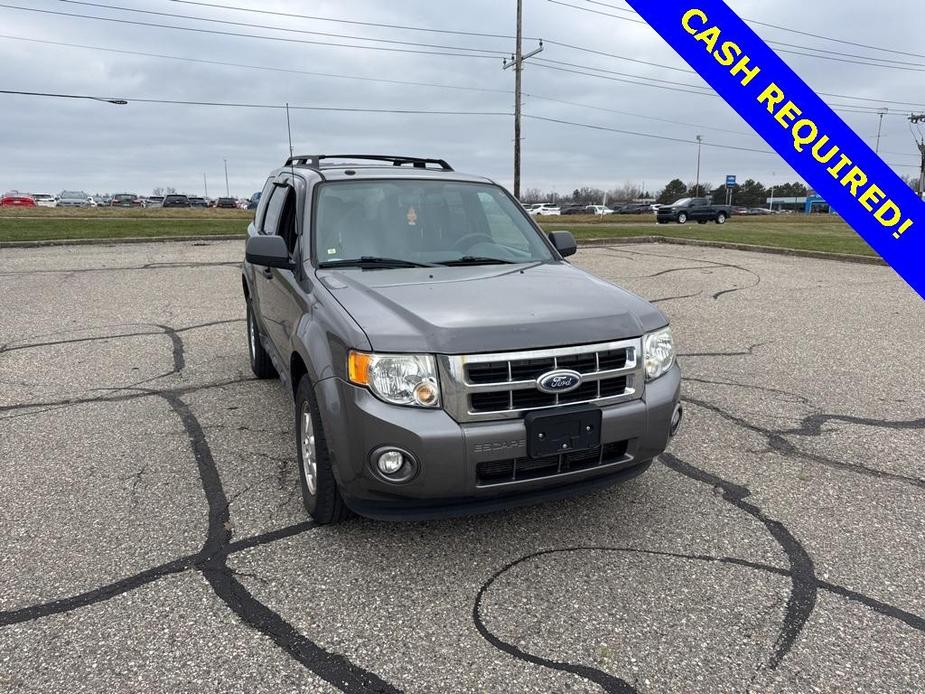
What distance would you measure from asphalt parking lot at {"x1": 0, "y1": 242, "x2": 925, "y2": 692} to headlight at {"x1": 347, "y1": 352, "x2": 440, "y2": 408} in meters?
0.83

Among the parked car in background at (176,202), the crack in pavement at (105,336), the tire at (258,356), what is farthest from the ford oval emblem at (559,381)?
the parked car in background at (176,202)

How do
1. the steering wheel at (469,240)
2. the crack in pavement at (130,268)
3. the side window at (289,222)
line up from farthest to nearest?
1. the crack in pavement at (130,268)
2. the side window at (289,222)
3. the steering wheel at (469,240)

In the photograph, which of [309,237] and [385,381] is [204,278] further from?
[385,381]

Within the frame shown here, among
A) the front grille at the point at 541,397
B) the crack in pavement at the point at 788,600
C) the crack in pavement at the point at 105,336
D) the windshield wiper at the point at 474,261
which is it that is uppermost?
the windshield wiper at the point at 474,261

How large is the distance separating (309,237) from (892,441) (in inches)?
165

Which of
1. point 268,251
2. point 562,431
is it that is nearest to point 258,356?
point 268,251

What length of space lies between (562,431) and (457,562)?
83 centimetres

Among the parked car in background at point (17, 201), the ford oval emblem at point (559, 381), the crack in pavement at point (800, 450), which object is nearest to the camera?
the ford oval emblem at point (559, 381)

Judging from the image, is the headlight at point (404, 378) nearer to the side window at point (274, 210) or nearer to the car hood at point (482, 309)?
the car hood at point (482, 309)

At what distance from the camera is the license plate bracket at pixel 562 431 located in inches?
116

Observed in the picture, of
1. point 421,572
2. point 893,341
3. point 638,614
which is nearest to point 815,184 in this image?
point 638,614

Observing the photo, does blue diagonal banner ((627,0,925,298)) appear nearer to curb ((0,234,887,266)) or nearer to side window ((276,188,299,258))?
side window ((276,188,299,258))

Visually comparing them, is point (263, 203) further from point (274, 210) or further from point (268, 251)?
→ point (268, 251)

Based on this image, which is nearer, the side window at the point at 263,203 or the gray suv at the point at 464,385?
the gray suv at the point at 464,385
